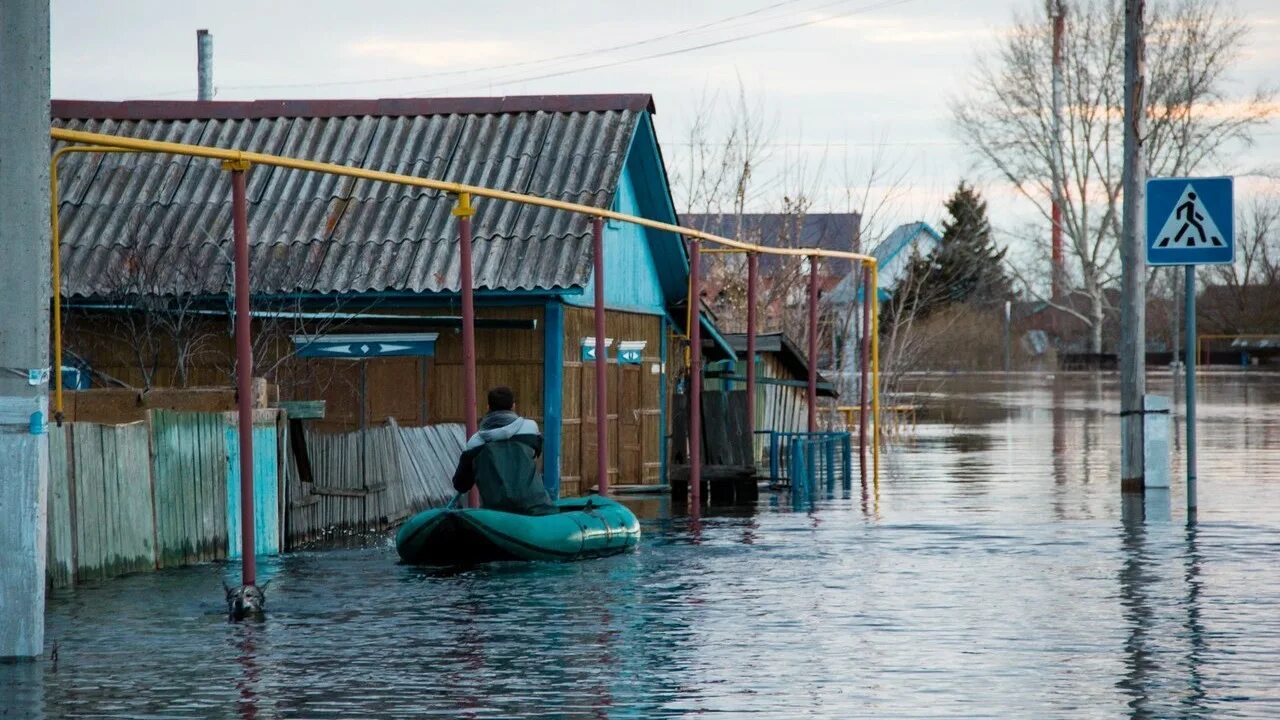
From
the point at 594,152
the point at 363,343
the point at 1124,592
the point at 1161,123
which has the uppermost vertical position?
the point at 1161,123

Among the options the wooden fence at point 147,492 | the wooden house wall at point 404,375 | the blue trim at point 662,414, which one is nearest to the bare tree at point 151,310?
the wooden house wall at point 404,375

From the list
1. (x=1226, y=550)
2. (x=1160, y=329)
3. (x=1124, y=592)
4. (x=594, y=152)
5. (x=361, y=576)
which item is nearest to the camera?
(x=1124, y=592)

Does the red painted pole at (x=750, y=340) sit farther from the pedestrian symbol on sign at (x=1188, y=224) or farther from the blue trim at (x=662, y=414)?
the pedestrian symbol on sign at (x=1188, y=224)

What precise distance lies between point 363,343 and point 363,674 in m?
14.7

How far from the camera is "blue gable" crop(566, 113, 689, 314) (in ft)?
92.8

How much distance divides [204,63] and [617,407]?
19.7 meters

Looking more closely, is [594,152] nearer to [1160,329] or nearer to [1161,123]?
[1161,123]

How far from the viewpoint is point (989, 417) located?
161ft

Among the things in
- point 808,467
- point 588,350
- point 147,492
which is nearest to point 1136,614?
point 147,492

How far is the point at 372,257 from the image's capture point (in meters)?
26.0

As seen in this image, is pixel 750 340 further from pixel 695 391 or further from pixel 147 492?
pixel 147 492

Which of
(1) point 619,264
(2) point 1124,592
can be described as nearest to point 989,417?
(1) point 619,264

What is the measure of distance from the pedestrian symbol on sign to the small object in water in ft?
34.1

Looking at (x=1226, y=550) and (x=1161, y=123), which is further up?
(x=1161, y=123)
